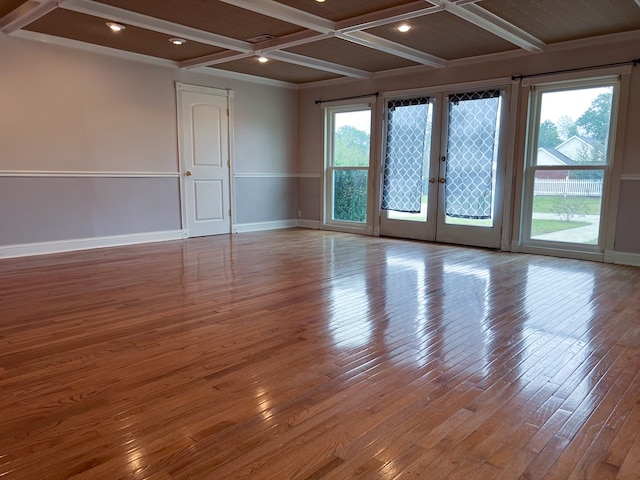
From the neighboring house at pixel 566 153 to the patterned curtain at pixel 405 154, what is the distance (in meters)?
1.61

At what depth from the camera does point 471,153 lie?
6.25 metres

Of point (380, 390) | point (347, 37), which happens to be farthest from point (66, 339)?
point (347, 37)

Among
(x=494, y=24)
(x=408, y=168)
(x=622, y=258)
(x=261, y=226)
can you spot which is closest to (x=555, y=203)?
(x=622, y=258)

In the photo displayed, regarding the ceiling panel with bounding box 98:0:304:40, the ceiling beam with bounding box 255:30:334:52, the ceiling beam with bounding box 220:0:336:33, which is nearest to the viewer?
the ceiling beam with bounding box 220:0:336:33

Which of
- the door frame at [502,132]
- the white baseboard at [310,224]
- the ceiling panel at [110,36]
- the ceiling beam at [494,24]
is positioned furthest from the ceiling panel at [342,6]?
the white baseboard at [310,224]

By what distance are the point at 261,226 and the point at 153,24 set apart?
3.86m

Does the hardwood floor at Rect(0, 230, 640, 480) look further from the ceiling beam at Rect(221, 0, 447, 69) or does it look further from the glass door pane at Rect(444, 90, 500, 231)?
the ceiling beam at Rect(221, 0, 447, 69)

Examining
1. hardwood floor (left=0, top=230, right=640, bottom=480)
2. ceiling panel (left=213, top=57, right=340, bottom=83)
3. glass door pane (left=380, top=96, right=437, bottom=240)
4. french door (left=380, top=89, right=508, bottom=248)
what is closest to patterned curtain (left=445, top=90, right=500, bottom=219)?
french door (left=380, top=89, right=508, bottom=248)

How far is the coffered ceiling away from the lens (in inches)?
167

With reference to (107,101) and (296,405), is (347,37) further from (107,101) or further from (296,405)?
(296,405)

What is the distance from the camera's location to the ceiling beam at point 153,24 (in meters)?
4.20

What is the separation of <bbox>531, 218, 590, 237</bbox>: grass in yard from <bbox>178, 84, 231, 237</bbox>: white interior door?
4401 mm

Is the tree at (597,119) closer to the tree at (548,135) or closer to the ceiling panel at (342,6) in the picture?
the tree at (548,135)

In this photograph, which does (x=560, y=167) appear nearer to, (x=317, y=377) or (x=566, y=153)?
(x=566, y=153)
